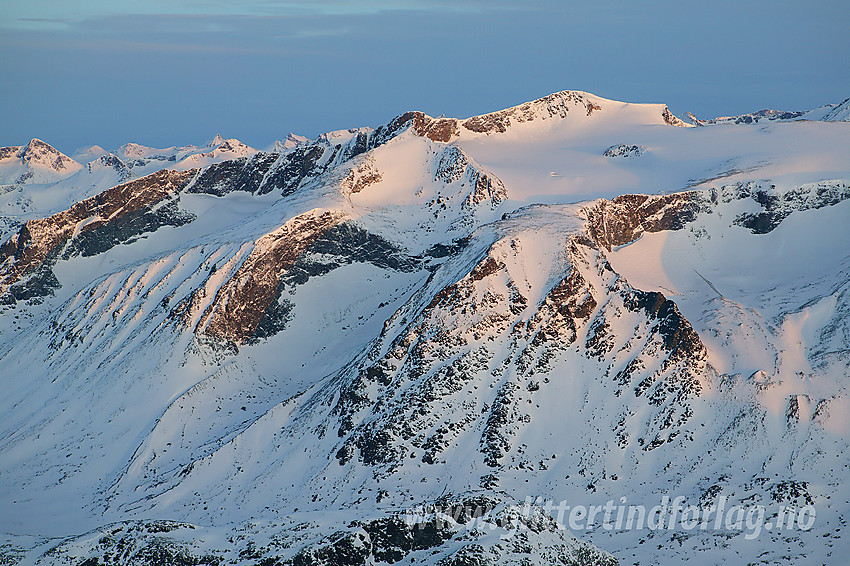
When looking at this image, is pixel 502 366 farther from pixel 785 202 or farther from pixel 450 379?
pixel 785 202

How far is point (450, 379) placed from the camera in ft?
419

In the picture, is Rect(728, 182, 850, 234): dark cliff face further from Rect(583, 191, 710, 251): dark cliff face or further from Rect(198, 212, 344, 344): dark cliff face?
Rect(198, 212, 344, 344): dark cliff face

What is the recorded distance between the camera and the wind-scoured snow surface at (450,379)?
104m

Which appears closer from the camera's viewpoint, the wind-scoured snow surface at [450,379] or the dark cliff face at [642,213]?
the wind-scoured snow surface at [450,379]

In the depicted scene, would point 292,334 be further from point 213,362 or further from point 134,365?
point 134,365

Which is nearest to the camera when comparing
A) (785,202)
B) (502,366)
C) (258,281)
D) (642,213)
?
(502,366)

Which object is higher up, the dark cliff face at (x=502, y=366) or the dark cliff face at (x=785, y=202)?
the dark cliff face at (x=785, y=202)

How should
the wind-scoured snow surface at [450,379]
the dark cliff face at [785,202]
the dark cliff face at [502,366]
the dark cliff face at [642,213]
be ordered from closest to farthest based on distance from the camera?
the wind-scoured snow surface at [450,379]
the dark cliff face at [502,366]
the dark cliff face at [642,213]
the dark cliff face at [785,202]

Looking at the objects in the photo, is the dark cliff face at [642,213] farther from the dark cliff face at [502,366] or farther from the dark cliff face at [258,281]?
the dark cliff face at [258,281]

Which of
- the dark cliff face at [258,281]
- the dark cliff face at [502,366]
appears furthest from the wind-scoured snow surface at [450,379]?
the dark cliff face at [258,281]

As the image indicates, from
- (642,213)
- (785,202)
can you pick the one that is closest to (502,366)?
(642,213)

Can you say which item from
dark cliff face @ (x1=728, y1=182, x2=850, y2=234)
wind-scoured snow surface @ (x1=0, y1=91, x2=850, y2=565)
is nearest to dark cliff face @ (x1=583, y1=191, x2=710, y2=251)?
wind-scoured snow surface @ (x1=0, y1=91, x2=850, y2=565)

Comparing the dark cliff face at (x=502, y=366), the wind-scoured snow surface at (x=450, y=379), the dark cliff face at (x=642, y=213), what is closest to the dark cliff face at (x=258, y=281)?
the wind-scoured snow surface at (x=450, y=379)

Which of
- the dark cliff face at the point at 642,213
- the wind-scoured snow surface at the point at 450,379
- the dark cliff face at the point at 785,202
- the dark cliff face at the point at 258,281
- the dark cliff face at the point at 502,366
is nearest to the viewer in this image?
the wind-scoured snow surface at the point at 450,379
